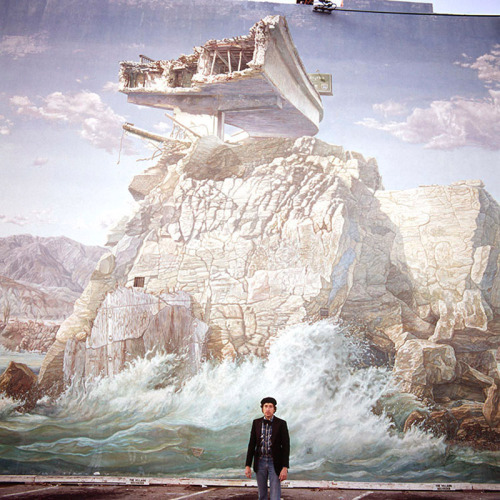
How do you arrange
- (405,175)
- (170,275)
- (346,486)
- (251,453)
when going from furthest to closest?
(405,175), (170,275), (346,486), (251,453)

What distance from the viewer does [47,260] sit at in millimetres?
5574

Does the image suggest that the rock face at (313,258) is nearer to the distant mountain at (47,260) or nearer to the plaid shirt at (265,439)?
the distant mountain at (47,260)

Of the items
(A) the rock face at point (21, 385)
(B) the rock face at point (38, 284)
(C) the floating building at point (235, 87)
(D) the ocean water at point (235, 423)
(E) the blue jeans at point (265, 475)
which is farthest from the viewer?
(C) the floating building at point (235, 87)

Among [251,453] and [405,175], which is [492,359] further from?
[251,453]

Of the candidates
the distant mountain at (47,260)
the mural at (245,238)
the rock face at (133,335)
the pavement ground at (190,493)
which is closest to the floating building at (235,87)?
the mural at (245,238)

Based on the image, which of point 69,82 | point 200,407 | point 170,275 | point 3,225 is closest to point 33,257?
point 3,225

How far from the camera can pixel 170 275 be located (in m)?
5.26

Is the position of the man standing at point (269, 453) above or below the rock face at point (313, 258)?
below

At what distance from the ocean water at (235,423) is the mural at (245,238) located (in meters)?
0.02

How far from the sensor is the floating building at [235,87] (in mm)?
5398

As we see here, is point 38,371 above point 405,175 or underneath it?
underneath

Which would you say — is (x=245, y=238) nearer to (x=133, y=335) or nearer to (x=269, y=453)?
(x=133, y=335)

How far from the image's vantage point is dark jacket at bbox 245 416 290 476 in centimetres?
318

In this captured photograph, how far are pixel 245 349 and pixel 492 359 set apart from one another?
2.73 meters
